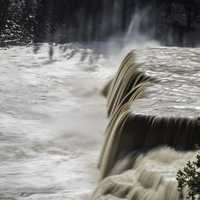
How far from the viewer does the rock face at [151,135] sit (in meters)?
6.72

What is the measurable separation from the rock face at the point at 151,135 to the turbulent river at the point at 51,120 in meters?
0.47

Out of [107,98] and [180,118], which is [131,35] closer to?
[107,98]

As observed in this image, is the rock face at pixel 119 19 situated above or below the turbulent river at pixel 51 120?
above

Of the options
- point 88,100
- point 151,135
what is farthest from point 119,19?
point 151,135

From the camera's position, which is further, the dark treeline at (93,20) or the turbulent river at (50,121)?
the dark treeline at (93,20)

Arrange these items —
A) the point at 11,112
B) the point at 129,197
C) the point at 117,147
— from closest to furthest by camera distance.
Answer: the point at 129,197, the point at 117,147, the point at 11,112

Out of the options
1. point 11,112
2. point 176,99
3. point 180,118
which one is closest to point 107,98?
point 11,112

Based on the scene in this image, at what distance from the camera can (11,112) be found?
1105 cm

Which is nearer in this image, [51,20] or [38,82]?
[38,82]

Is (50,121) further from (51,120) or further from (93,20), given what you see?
(93,20)

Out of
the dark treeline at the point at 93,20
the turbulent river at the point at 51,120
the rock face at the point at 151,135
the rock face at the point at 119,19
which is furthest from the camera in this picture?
the rock face at the point at 119,19

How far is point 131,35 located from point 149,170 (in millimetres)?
10704

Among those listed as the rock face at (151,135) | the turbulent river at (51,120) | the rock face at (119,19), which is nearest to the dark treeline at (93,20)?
the rock face at (119,19)

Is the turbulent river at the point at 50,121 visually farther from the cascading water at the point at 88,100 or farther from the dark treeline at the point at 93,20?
the dark treeline at the point at 93,20
